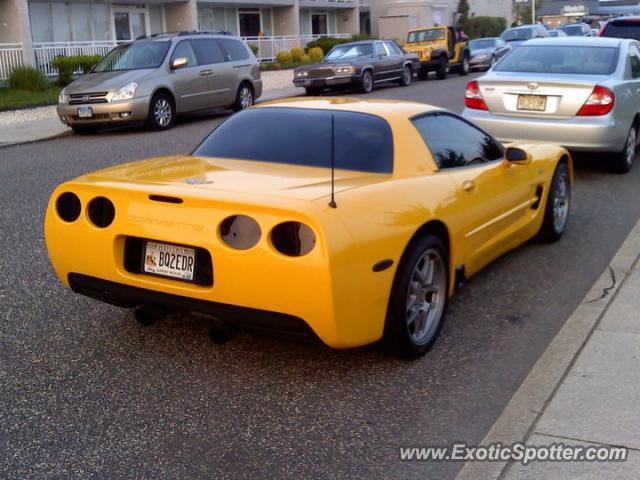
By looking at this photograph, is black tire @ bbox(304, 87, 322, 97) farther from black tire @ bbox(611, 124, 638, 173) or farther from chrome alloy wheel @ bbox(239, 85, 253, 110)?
black tire @ bbox(611, 124, 638, 173)

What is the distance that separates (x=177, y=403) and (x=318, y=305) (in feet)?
2.96

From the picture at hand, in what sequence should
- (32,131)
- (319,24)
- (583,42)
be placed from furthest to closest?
(319,24) → (32,131) → (583,42)

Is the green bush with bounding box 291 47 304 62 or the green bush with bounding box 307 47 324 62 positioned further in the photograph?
the green bush with bounding box 307 47 324 62

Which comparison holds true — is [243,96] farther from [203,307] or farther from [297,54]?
[297,54]

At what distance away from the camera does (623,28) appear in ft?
60.5

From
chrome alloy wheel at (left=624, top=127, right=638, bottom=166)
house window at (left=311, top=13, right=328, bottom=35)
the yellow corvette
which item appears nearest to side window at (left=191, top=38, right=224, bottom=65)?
chrome alloy wheel at (left=624, top=127, right=638, bottom=166)

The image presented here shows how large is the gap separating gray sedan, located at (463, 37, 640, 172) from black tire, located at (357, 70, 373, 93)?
44.0 ft

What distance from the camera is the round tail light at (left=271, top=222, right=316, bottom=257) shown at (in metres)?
4.05

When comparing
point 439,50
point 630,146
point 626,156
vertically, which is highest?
point 439,50

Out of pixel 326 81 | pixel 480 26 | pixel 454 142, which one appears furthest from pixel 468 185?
pixel 480 26

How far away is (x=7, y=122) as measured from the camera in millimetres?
18312

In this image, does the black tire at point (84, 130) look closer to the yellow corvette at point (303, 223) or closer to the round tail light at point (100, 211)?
the yellow corvette at point (303, 223)

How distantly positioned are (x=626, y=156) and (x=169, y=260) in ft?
24.7

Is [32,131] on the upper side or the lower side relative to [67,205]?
lower
